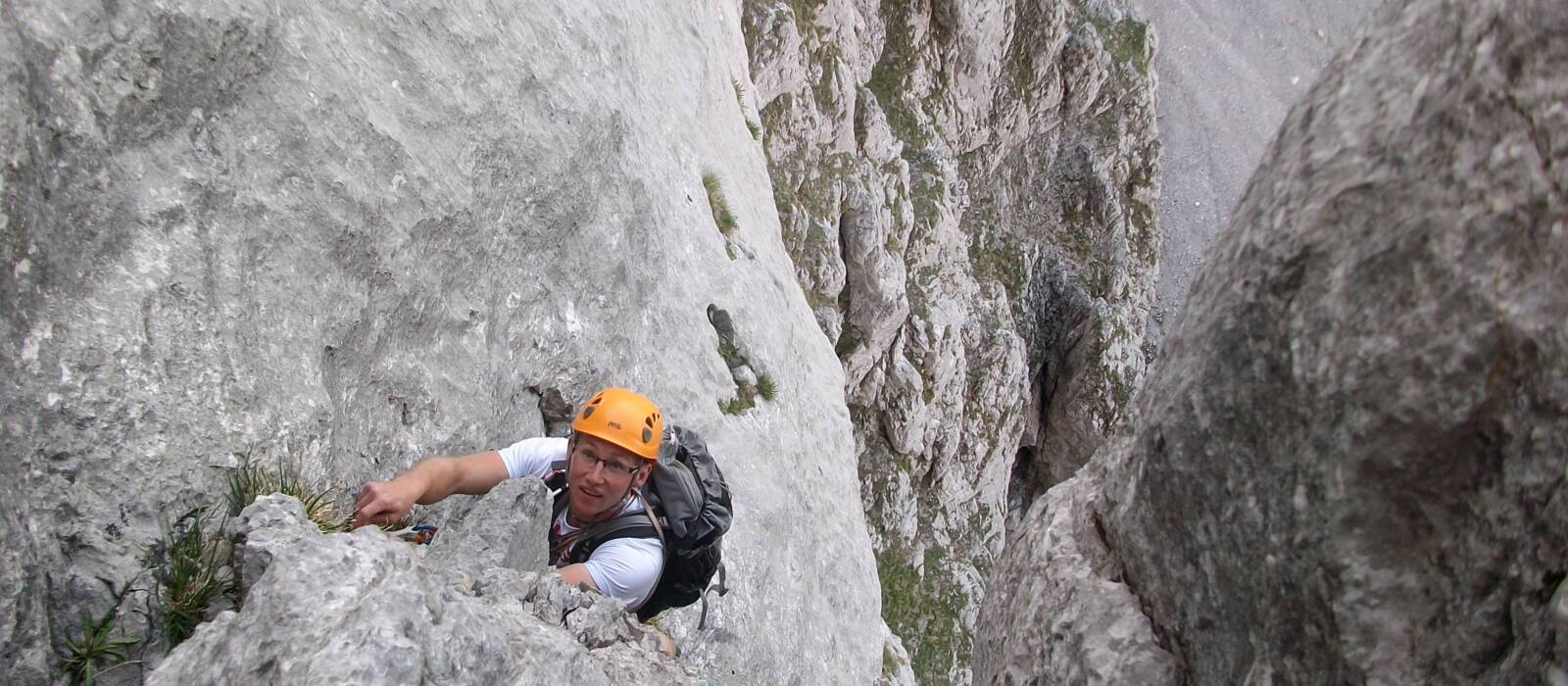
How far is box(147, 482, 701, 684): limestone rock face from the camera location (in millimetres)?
4012

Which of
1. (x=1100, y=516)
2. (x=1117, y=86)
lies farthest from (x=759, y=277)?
(x=1117, y=86)

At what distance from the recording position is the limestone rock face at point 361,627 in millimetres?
4012

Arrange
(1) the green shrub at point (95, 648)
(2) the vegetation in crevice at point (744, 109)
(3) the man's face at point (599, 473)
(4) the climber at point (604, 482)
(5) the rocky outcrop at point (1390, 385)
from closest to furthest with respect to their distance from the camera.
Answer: (5) the rocky outcrop at point (1390, 385) → (1) the green shrub at point (95, 648) → (4) the climber at point (604, 482) → (3) the man's face at point (599, 473) → (2) the vegetation in crevice at point (744, 109)

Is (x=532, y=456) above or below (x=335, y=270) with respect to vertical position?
below

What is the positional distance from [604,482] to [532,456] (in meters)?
0.90

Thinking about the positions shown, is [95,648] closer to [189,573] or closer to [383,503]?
[189,573]

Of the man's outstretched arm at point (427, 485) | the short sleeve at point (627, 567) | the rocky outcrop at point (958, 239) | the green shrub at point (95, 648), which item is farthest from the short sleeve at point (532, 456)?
the rocky outcrop at point (958, 239)

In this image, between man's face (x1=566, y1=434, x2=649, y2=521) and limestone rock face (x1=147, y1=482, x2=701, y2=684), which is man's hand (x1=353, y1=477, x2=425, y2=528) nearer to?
limestone rock face (x1=147, y1=482, x2=701, y2=684)

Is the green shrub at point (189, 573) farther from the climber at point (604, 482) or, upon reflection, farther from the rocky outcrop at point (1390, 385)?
the rocky outcrop at point (1390, 385)

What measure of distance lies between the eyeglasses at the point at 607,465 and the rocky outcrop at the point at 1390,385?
12.2 ft

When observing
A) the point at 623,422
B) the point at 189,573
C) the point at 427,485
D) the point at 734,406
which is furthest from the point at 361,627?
the point at 734,406

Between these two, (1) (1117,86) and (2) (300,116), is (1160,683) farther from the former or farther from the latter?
(1) (1117,86)

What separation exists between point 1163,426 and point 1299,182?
4.38 feet

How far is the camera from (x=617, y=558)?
21.9ft
